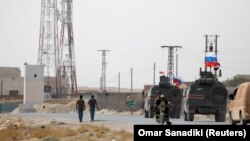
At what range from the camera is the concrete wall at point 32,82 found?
7569 centimetres

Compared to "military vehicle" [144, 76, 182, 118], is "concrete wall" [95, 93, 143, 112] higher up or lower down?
lower down

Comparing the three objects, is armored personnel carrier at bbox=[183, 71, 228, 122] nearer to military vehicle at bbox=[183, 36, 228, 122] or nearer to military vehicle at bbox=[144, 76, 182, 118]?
military vehicle at bbox=[183, 36, 228, 122]

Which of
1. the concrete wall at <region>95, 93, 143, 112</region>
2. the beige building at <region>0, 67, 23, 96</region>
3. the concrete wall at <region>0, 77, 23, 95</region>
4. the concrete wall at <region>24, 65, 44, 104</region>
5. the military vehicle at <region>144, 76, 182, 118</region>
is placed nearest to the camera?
the military vehicle at <region>144, 76, 182, 118</region>

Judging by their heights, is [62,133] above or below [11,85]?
below

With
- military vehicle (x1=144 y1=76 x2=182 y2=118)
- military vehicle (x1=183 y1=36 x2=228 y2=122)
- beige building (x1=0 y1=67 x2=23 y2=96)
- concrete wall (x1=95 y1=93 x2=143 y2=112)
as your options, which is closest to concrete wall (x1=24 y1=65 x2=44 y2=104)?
concrete wall (x1=95 y1=93 x2=143 y2=112)

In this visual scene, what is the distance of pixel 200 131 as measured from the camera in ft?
52.0

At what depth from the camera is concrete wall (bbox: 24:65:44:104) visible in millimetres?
75688

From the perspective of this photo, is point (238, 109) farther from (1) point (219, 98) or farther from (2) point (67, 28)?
(2) point (67, 28)

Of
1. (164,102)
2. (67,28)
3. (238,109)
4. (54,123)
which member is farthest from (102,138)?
(67,28)

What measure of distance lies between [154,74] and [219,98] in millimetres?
84973

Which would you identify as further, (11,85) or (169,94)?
(11,85)

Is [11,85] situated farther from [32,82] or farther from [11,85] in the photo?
[32,82]

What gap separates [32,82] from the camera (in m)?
76.2

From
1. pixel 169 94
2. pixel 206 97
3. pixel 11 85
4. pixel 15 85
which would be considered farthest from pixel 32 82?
pixel 15 85
